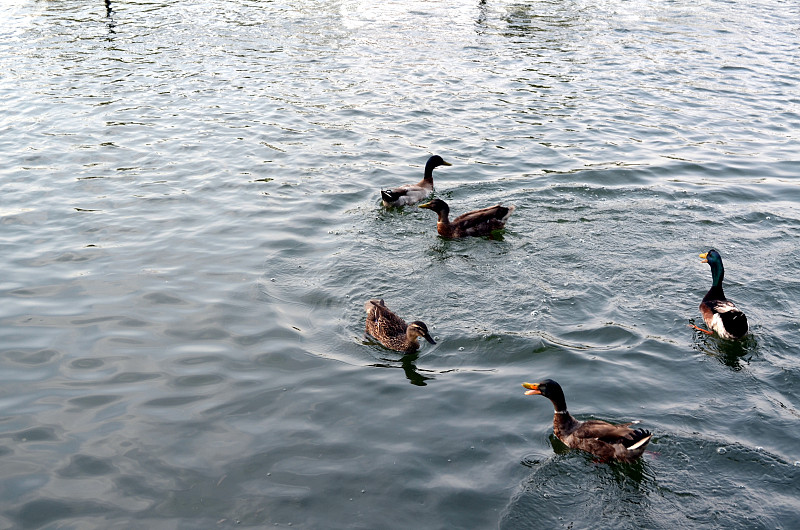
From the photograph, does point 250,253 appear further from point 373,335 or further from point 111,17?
point 111,17

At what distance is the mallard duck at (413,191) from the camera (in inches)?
522

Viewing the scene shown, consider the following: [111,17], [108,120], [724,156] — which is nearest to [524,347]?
[724,156]

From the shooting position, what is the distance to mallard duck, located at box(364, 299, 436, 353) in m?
9.12

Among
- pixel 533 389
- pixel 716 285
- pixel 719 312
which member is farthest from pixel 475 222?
pixel 533 389

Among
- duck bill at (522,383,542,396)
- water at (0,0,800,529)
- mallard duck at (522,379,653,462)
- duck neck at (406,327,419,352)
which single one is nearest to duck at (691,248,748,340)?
water at (0,0,800,529)

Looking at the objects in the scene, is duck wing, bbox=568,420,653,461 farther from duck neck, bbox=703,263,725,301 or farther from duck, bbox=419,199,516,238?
duck, bbox=419,199,516,238

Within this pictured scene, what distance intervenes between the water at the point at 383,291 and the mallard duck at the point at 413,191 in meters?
0.27

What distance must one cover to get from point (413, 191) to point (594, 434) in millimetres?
7161

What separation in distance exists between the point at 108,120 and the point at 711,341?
1446 cm

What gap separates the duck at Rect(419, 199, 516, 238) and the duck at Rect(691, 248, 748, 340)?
3271 millimetres

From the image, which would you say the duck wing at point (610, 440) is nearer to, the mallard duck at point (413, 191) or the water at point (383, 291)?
the water at point (383, 291)

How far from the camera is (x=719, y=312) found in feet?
30.0

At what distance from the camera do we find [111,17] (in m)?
27.1

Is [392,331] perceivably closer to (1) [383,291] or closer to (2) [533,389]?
(1) [383,291]
